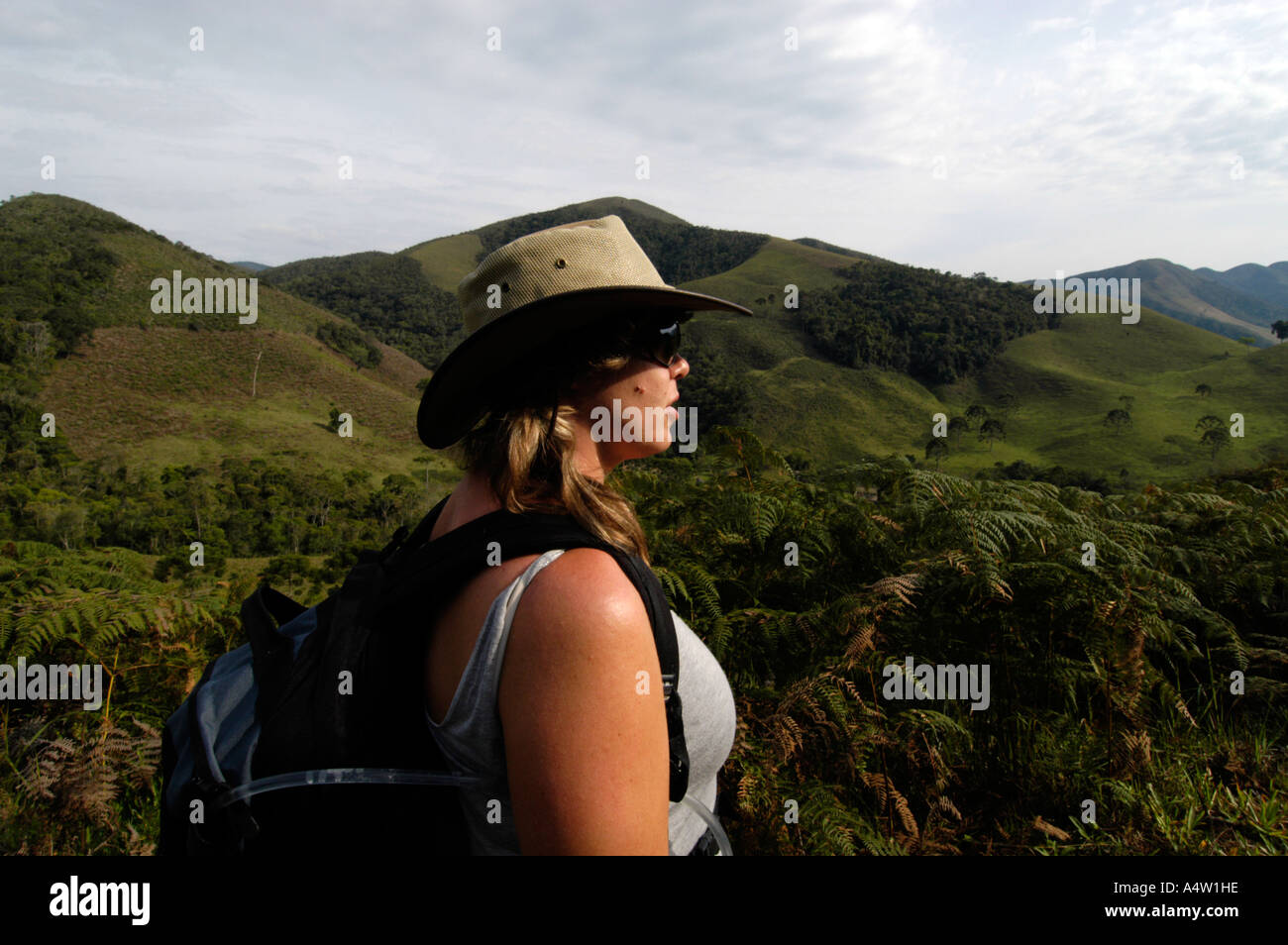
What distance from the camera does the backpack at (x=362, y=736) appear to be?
1182 millimetres

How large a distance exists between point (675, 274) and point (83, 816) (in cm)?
18684

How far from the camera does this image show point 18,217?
105000mm

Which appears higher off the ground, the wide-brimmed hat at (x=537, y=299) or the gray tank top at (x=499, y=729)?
the wide-brimmed hat at (x=537, y=299)

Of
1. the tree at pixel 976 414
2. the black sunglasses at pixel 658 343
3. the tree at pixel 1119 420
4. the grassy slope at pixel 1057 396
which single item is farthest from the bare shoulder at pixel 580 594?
the tree at pixel 1119 420

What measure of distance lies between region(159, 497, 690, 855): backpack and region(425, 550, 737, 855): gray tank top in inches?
1.3

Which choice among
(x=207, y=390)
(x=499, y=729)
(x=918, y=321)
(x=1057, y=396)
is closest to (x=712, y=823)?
(x=499, y=729)

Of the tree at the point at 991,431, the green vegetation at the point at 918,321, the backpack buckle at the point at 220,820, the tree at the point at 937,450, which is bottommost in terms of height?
the backpack buckle at the point at 220,820

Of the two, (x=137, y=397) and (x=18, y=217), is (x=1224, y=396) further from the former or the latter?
(x=18, y=217)

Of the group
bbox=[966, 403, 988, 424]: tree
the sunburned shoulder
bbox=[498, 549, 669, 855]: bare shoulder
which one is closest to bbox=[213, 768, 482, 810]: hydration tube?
bbox=[498, 549, 669, 855]: bare shoulder

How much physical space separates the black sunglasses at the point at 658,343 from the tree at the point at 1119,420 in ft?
324
